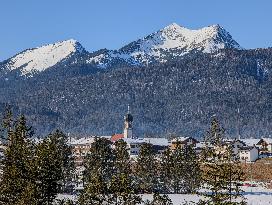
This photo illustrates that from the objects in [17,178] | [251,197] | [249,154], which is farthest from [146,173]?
[249,154]

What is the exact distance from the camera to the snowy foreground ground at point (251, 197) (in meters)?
100

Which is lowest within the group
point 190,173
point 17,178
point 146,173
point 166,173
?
point 17,178

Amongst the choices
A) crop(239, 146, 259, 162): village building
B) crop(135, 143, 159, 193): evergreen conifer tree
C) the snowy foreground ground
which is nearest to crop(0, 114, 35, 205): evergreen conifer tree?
the snowy foreground ground

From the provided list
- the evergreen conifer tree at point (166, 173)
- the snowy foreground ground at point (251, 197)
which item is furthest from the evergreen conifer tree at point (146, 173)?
the snowy foreground ground at point (251, 197)

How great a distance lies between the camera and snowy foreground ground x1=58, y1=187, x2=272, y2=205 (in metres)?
100

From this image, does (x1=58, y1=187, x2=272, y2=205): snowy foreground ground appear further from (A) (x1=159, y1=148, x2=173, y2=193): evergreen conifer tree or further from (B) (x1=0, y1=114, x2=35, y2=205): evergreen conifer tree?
(B) (x1=0, y1=114, x2=35, y2=205): evergreen conifer tree

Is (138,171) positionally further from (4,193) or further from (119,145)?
(4,193)

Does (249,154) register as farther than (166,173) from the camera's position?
Yes

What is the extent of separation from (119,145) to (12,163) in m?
52.6

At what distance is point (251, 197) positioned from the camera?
107 metres

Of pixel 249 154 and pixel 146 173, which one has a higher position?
pixel 249 154

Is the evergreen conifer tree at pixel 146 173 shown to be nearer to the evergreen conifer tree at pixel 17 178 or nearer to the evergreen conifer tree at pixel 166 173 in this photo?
the evergreen conifer tree at pixel 166 173

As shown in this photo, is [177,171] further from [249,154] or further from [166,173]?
[249,154]

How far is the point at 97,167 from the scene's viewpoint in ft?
370
